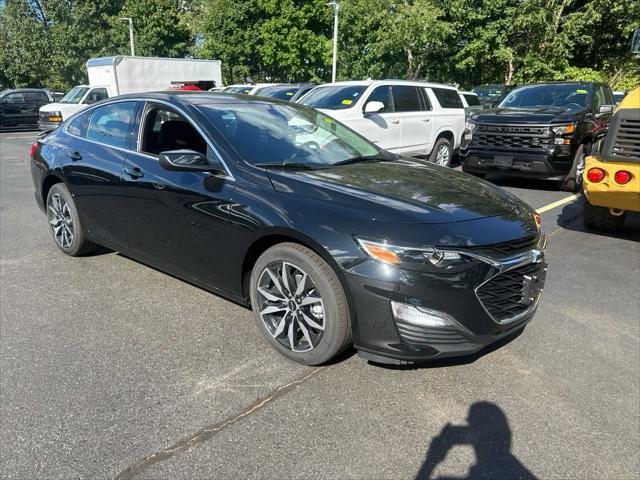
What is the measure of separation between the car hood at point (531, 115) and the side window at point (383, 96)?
67.1 inches

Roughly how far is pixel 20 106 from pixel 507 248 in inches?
956

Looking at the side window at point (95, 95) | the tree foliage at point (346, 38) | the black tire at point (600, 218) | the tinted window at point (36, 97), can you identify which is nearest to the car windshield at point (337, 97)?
the black tire at point (600, 218)

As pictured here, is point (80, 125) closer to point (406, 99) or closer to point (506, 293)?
point (506, 293)

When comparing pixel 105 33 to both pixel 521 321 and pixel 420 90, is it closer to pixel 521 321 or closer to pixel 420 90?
pixel 420 90

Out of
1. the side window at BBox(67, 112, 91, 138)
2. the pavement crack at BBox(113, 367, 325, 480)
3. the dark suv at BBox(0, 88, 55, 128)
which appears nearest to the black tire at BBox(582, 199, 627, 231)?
the pavement crack at BBox(113, 367, 325, 480)

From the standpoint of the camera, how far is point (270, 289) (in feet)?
10.2

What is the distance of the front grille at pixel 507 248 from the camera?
2664 mm

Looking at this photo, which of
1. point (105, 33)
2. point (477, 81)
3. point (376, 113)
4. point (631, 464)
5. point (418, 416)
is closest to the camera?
point (631, 464)

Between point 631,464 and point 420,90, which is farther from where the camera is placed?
point 420,90

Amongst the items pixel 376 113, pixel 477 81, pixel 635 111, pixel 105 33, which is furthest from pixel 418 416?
pixel 105 33

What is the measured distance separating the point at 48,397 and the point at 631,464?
2922 millimetres

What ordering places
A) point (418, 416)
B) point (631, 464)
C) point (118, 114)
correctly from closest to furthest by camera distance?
point (631, 464), point (418, 416), point (118, 114)

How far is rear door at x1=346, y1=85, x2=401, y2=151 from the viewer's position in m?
8.87

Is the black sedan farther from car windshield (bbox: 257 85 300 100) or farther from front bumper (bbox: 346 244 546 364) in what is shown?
→ car windshield (bbox: 257 85 300 100)
